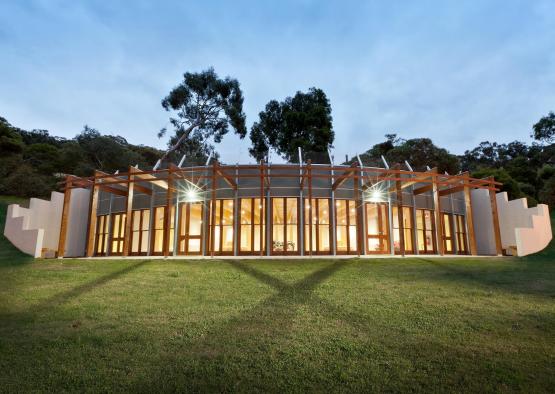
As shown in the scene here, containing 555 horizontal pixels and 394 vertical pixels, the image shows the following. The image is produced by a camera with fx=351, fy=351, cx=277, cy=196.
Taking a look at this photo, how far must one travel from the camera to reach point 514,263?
40.3 feet

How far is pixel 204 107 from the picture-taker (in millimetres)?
35594

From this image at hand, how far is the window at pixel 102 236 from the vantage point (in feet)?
61.0

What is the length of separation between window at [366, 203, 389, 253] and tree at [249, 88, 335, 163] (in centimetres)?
1975

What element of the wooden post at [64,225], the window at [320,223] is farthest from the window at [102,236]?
the window at [320,223]

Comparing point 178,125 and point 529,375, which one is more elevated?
point 178,125

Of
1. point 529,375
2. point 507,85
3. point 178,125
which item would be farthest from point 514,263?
point 507,85

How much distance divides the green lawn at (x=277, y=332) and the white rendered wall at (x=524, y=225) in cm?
693

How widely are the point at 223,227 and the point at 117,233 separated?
20.0 ft

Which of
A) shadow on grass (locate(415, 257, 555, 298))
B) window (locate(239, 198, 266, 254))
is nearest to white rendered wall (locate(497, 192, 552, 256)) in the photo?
shadow on grass (locate(415, 257, 555, 298))

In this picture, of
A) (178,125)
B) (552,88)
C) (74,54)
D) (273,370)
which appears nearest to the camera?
(273,370)

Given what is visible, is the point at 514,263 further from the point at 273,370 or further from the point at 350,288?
the point at 273,370

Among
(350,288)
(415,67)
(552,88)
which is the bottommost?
(350,288)

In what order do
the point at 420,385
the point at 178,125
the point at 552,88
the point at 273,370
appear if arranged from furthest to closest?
1. the point at 552,88
2. the point at 178,125
3. the point at 273,370
4. the point at 420,385

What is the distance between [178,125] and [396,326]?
3368 centimetres
